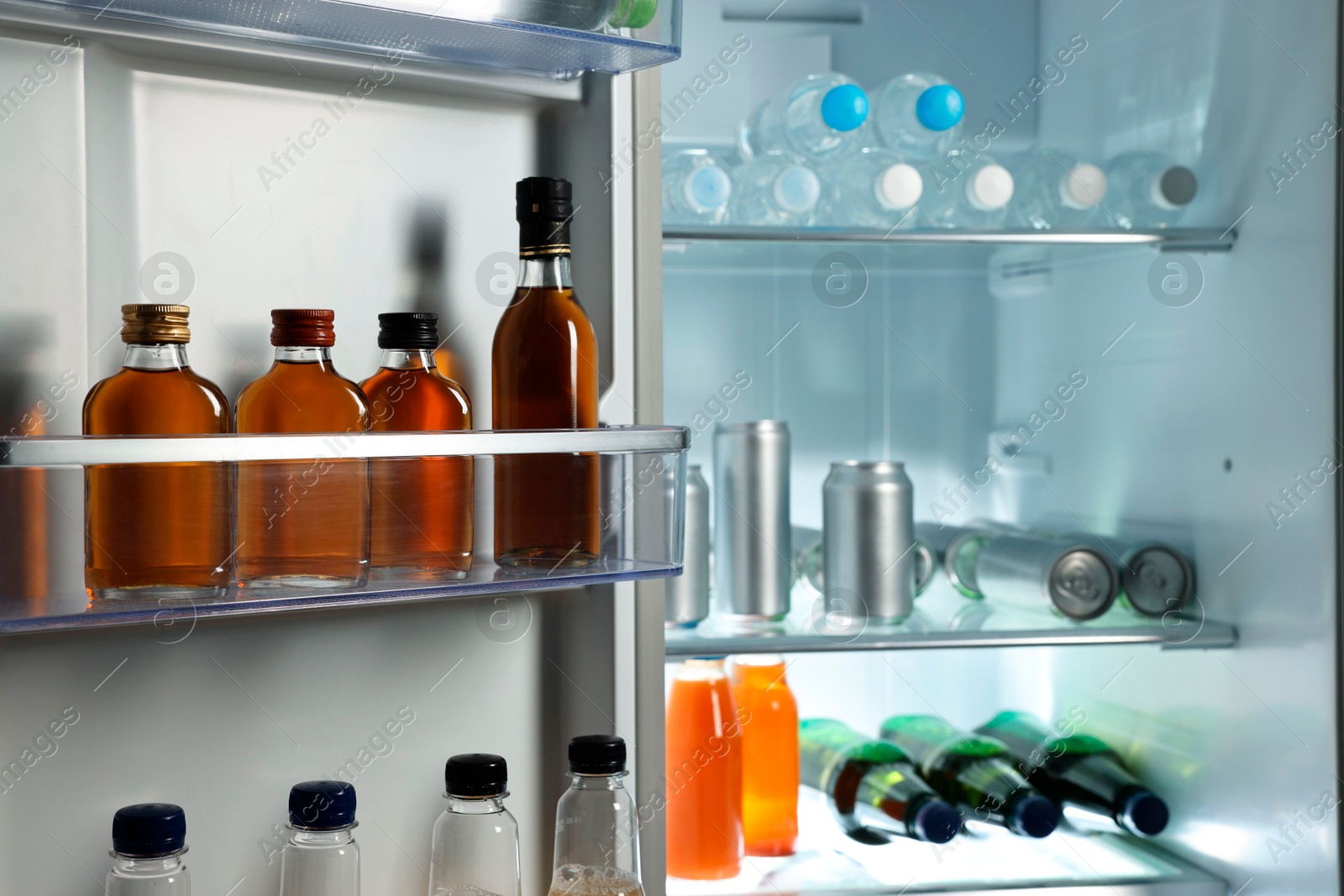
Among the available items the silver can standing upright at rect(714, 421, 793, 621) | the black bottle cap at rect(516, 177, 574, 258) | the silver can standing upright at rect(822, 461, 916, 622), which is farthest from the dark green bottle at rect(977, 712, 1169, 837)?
the black bottle cap at rect(516, 177, 574, 258)

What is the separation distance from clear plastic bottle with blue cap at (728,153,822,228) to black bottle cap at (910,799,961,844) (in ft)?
2.15

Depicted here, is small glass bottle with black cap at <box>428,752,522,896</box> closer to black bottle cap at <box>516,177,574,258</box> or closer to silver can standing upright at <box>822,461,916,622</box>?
black bottle cap at <box>516,177,574,258</box>

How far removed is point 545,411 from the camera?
842mm

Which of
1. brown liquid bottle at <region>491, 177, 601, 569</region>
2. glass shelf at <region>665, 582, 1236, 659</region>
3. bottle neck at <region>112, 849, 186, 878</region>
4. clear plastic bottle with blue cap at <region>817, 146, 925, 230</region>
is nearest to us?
bottle neck at <region>112, 849, 186, 878</region>

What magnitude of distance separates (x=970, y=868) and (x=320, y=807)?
32.2 inches

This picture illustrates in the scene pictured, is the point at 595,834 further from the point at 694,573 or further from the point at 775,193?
the point at 775,193

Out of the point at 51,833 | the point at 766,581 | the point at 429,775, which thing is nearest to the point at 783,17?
the point at 766,581

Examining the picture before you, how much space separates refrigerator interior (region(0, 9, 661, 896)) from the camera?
2.40 feet

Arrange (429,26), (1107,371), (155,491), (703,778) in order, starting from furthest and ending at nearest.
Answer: (1107,371), (703,778), (429,26), (155,491)

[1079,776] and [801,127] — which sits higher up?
[801,127]

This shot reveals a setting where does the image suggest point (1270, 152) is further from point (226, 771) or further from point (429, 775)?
point (226, 771)

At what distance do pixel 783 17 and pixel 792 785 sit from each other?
37.6 inches

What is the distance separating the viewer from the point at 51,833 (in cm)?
73

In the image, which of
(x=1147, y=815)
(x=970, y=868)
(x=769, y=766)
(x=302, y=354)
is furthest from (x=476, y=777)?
(x=1147, y=815)
